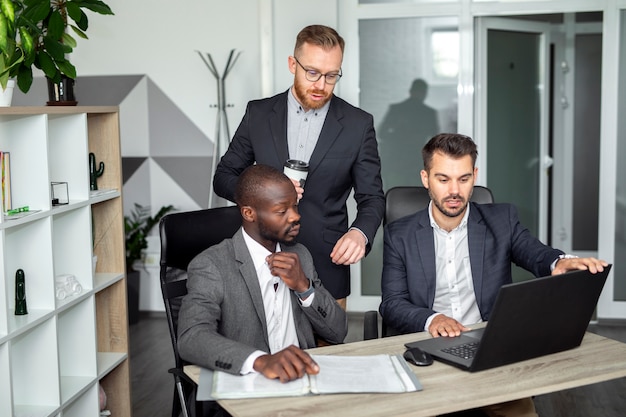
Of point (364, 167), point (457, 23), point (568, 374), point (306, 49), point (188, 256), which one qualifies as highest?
point (457, 23)

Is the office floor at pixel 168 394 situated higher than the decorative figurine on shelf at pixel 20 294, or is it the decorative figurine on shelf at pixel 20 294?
the decorative figurine on shelf at pixel 20 294

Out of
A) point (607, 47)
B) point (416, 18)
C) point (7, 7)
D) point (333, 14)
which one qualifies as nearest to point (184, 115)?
point (333, 14)

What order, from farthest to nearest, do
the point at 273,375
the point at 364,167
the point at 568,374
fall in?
1. the point at 364,167
2. the point at 568,374
3. the point at 273,375

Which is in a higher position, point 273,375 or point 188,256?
point 188,256

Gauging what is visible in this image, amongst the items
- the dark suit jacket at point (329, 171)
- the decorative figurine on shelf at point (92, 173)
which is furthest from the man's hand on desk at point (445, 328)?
the decorative figurine on shelf at point (92, 173)

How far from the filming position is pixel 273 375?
198 cm

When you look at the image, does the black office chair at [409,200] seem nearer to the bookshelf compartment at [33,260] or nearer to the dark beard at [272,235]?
the dark beard at [272,235]

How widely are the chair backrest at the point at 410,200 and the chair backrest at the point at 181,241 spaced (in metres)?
0.68

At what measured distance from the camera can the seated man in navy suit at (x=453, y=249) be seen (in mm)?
2779

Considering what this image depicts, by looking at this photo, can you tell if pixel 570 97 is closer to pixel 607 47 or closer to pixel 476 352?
pixel 607 47

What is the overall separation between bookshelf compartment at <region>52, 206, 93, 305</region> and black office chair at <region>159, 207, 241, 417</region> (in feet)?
2.11

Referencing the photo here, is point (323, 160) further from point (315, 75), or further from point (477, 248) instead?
point (477, 248)

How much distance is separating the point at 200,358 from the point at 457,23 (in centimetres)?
407

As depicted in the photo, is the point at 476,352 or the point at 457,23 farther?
the point at 457,23
